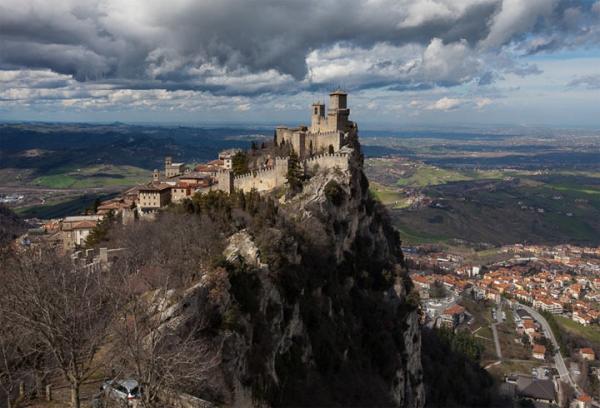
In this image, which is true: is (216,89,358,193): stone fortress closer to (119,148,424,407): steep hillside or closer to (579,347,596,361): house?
(119,148,424,407): steep hillside

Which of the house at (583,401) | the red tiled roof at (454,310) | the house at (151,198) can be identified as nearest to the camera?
the house at (151,198)

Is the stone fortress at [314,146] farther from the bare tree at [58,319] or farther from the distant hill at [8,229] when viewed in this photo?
the bare tree at [58,319]

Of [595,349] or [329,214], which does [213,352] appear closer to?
[329,214]

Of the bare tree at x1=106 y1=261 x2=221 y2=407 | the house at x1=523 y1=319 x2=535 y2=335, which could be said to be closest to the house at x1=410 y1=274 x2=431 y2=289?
A: the house at x1=523 y1=319 x2=535 y2=335

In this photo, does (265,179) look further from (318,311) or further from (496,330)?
(496,330)

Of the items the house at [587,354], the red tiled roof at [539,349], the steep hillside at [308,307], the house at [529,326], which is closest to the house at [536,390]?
the red tiled roof at [539,349]

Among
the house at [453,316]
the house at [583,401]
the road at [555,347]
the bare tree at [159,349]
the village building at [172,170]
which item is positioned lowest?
the road at [555,347]
